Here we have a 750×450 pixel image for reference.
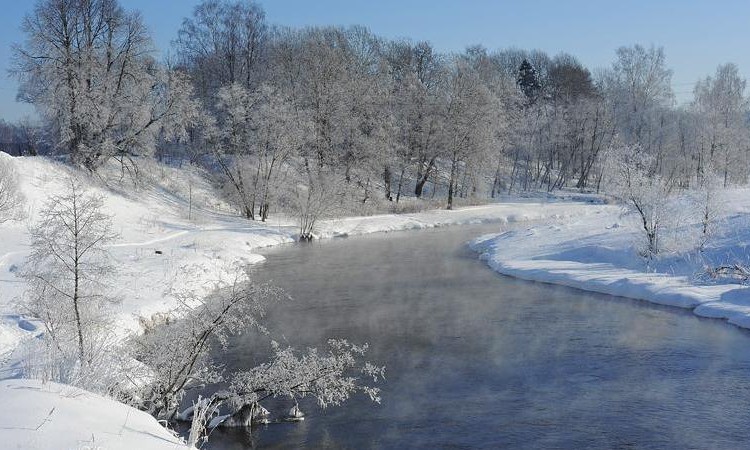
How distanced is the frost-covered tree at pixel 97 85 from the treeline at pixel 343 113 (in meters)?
0.10

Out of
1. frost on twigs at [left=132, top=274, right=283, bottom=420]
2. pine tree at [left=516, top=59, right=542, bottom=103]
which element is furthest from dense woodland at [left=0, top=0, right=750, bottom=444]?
pine tree at [left=516, top=59, right=542, bottom=103]

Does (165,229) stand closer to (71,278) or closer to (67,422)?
(71,278)

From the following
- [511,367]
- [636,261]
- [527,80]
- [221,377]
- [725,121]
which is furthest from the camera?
[527,80]

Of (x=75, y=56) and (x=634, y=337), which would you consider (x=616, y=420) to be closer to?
(x=634, y=337)

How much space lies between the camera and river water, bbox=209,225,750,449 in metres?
10.5

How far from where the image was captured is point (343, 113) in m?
48.8

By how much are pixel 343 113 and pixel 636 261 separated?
94.3 ft

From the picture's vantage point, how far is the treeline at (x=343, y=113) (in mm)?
38375

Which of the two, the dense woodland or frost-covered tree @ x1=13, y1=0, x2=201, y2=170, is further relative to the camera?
frost-covered tree @ x1=13, y1=0, x2=201, y2=170

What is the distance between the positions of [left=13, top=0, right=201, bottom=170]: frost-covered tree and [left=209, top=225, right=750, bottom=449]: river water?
64.8ft

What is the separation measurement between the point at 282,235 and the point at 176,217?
6.36m

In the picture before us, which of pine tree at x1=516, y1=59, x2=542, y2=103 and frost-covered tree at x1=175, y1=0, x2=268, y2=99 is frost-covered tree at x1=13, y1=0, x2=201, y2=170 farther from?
pine tree at x1=516, y1=59, x2=542, y2=103

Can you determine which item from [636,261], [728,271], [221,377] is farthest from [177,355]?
[636,261]

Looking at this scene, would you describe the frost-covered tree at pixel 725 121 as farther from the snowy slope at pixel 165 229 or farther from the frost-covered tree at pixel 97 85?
the frost-covered tree at pixel 97 85
